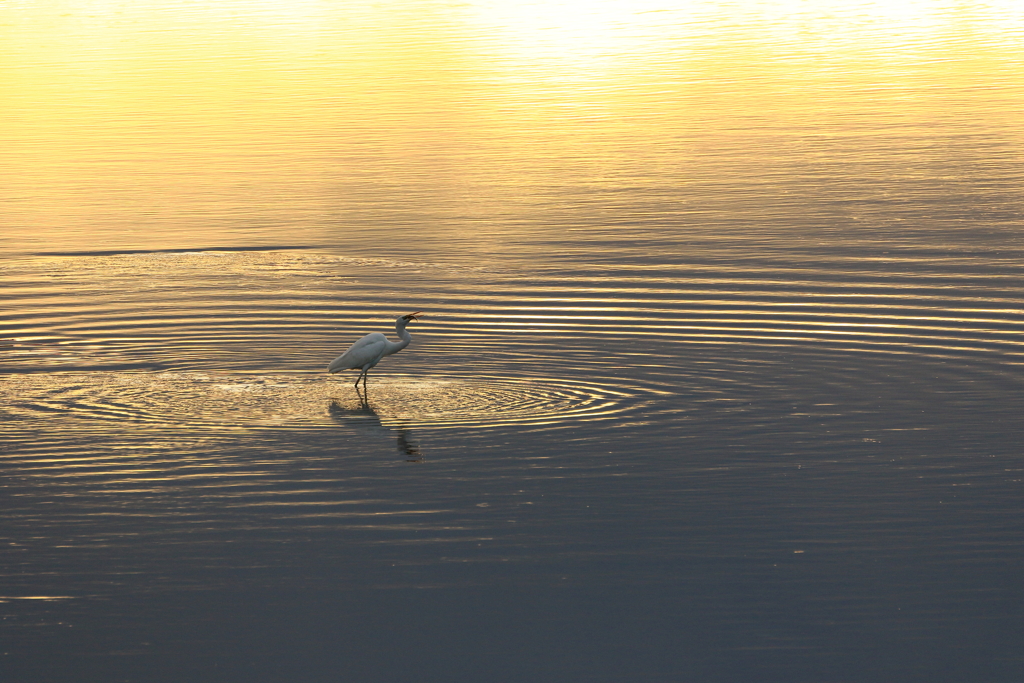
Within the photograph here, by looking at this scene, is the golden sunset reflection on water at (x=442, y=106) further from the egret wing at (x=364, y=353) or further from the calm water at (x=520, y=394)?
the egret wing at (x=364, y=353)

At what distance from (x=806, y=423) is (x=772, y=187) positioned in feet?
42.9

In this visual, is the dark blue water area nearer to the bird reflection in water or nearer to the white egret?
the bird reflection in water

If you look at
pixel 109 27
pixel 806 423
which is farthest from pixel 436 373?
pixel 109 27

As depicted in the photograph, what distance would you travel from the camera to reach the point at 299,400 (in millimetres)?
16922

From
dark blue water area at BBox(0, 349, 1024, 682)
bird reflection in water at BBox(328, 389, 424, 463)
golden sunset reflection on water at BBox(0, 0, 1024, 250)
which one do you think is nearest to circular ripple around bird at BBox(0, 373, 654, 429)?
bird reflection in water at BBox(328, 389, 424, 463)

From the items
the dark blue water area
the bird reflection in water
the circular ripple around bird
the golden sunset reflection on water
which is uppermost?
the golden sunset reflection on water

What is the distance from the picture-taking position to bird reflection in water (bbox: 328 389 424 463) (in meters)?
15.1

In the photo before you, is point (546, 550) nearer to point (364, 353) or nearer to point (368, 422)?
point (368, 422)

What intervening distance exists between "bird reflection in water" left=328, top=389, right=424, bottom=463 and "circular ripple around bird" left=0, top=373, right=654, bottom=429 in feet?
0.10

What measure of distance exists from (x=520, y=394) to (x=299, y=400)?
92.6 inches

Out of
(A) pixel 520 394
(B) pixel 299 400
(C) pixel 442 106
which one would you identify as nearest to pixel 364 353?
(B) pixel 299 400

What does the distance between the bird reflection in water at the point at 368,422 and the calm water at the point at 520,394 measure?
54mm

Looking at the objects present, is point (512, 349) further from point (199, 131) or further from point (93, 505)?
point (199, 131)

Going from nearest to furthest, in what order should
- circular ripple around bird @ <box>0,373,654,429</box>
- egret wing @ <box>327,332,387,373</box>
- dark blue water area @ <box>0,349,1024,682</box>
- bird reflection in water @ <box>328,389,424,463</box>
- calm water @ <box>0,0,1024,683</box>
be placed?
dark blue water area @ <box>0,349,1024,682</box>
calm water @ <box>0,0,1024,683</box>
bird reflection in water @ <box>328,389,424,463</box>
circular ripple around bird @ <box>0,373,654,429</box>
egret wing @ <box>327,332,387,373</box>
